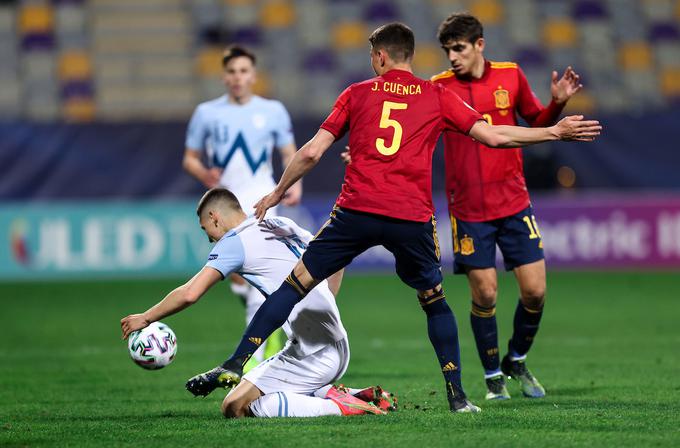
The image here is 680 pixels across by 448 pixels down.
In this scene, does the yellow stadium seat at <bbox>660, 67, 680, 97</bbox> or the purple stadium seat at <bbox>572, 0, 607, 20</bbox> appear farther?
the purple stadium seat at <bbox>572, 0, 607, 20</bbox>

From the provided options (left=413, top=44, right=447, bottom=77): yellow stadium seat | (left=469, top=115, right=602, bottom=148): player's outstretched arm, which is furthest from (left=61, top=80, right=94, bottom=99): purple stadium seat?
(left=469, top=115, right=602, bottom=148): player's outstretched arm

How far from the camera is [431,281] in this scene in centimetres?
611

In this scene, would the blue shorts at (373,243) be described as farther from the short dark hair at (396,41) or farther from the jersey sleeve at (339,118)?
the short dark hair at (396,41)

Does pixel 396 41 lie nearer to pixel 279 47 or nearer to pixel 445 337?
pixel 445 337

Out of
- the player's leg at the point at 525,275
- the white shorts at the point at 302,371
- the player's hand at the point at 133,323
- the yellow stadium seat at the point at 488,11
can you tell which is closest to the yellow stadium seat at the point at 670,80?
the yellow stadium seat at the point at 488,11

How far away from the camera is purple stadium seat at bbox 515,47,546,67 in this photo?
2033cm

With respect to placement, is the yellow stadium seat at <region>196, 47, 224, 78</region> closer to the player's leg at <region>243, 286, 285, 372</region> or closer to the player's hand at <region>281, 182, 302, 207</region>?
the player's hand at <region>281, 182, 302, 207</region>

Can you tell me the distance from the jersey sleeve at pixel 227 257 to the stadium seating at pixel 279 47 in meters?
13.5

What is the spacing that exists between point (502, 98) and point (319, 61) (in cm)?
1323

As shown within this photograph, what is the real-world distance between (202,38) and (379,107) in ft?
49.3

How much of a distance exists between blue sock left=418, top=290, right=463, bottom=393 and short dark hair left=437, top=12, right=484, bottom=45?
5.86ft

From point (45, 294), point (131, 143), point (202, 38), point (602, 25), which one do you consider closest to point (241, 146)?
point (45, 294)

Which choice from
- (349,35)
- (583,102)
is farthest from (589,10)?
(349,35)

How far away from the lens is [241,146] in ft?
30.0
